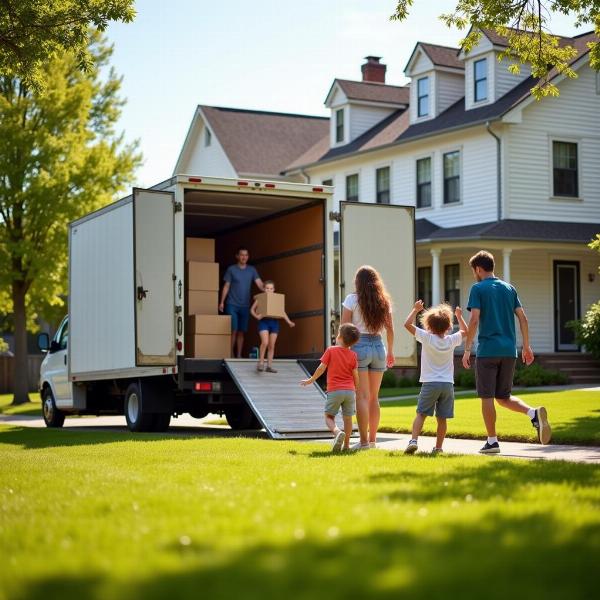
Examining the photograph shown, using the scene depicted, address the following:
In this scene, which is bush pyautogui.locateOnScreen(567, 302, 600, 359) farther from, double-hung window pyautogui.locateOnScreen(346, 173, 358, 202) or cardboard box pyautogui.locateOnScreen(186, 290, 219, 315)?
double-hung window pyautogui.locateOnScreen(346, 173, 358, 202)

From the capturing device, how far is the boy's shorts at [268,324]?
17.6m

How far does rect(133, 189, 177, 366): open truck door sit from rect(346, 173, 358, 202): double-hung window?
73.7 feet

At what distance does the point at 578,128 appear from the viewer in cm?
3359

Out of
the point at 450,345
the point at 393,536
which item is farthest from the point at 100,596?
the point at 450,345

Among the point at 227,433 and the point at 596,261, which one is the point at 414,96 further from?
the point at 227,433

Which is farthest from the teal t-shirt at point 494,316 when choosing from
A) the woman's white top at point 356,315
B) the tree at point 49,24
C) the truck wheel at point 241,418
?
the tree at point 49,24

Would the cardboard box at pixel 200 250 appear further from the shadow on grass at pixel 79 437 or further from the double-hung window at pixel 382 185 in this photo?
the double-hung window at pixel 382 185

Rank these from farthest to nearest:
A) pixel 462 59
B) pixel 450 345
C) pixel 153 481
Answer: pixel 462 59, pixel 450 345, pixel 153 481

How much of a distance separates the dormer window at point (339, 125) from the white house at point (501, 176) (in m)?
3.20

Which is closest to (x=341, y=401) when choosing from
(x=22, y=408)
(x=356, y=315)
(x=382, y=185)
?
(x=356, y=315)

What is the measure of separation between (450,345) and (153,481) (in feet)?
12.8

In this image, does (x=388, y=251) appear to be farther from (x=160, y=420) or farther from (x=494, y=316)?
(x=494, y=316)

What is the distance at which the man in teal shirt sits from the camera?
12.4 metres

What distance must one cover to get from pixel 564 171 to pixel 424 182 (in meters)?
4.14
